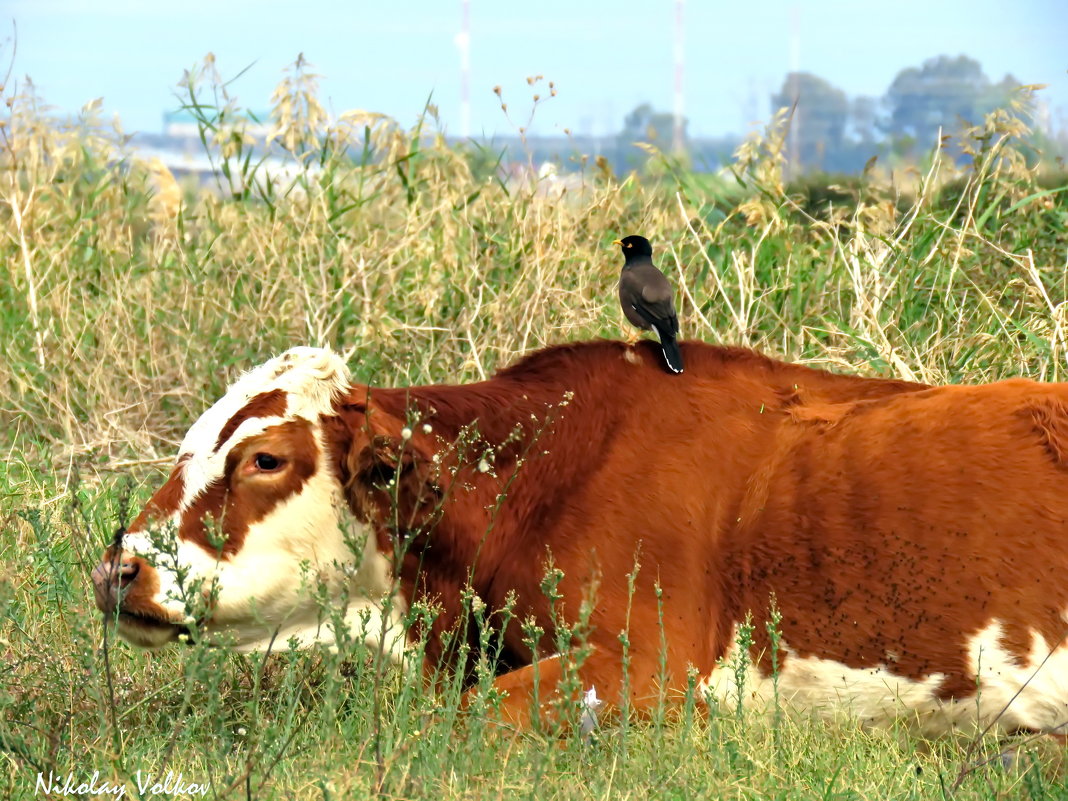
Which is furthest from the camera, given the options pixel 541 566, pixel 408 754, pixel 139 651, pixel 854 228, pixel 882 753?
pixel 854 228

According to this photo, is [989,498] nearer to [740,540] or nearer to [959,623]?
[959,623]

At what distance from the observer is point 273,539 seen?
356 centimetres

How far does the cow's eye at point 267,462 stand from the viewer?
3551mm

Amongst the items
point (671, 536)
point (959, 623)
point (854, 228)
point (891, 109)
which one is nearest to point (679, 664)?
point (671, 536)

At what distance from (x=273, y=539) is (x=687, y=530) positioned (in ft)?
3.27

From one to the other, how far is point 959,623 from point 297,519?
1586 millimetres

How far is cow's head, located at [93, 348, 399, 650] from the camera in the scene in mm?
3465

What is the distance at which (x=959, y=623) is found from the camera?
3439 millimetres

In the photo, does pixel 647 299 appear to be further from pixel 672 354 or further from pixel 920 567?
pixel 920 567

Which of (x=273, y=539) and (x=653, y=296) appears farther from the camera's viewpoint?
(x=653, y=296)
